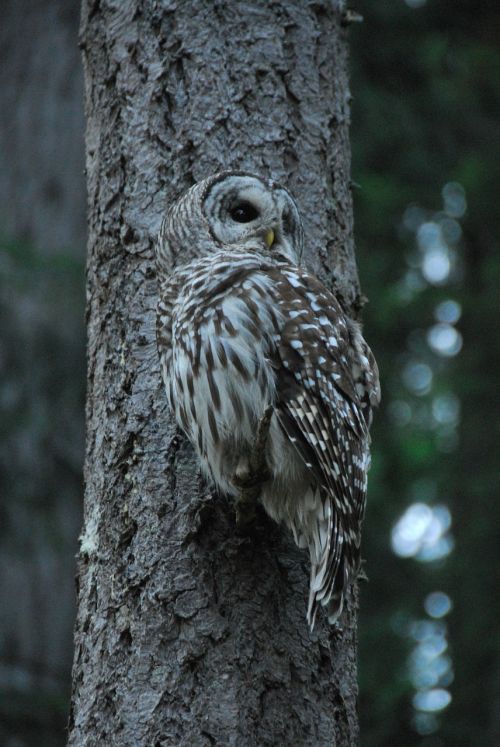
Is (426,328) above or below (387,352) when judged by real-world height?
above

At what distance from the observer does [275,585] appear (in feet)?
9.06

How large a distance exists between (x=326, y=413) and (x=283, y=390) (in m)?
0.13

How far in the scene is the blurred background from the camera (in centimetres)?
605

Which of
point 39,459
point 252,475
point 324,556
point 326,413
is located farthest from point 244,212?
point 39,459

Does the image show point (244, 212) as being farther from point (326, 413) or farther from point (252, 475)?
point (252, 475)

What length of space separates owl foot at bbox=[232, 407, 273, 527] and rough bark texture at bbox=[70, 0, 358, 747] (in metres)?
0.13

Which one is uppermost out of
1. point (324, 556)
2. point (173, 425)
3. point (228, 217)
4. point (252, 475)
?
point (228, 217)

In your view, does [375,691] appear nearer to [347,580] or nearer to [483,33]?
[347,580]

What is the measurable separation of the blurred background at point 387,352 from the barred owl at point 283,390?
10.7ft

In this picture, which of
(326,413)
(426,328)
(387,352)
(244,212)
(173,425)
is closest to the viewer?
(326,413)

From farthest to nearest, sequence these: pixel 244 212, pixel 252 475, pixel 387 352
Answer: pixel 387 352, pixel 244 212, pixel 252 475

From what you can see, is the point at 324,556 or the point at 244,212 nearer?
the point at 324,556

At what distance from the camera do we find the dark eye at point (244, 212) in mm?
3156

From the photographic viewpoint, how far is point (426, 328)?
27.6ft
